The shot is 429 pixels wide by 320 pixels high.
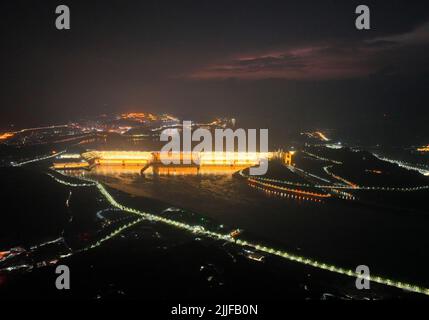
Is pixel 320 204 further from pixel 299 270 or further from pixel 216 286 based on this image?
pixel 216 286

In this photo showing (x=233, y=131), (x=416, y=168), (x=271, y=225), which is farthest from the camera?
(x=233, y=131)

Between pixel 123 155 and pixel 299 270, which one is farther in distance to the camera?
pixel 123 155

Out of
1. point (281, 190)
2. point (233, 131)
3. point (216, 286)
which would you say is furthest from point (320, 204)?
point (233, 131)

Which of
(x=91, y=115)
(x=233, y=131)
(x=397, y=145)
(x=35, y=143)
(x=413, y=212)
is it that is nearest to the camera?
(x=413, y=212)
